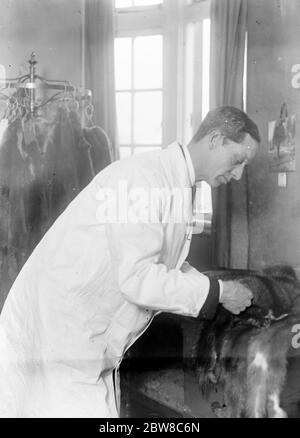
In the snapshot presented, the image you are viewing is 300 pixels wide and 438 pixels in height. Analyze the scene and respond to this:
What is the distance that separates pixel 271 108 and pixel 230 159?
0.16 meters

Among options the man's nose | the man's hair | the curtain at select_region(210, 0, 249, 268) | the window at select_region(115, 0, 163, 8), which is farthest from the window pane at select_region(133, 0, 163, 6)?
the man's nose

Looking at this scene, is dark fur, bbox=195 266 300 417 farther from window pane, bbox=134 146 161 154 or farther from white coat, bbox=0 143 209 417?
window pane, bbox=134 146 161 154

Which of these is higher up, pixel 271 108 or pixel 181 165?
pixel 271 108

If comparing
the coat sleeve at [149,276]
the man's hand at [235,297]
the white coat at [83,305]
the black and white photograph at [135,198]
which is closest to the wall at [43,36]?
the black and white photograph at [135,198]

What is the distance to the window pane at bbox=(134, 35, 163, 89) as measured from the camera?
4.05ft

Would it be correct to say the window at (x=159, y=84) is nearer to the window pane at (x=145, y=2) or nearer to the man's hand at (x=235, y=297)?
the window pane at (x=145, y=2)

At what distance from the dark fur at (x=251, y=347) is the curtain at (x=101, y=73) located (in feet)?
1.35

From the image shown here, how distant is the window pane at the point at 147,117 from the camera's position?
1234 millimetres

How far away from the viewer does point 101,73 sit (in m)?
1.23

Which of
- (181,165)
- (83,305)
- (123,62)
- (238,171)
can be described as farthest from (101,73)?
(83,305)

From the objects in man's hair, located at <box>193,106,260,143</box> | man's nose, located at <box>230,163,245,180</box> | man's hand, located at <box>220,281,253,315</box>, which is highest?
man's hair, located at <box>193,106,260,143</box>

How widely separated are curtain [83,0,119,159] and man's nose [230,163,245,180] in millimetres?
262

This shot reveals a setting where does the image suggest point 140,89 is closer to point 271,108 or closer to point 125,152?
point 125,152

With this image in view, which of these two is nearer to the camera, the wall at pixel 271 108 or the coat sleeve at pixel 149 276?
the coat sleeve at pixel 149 276
